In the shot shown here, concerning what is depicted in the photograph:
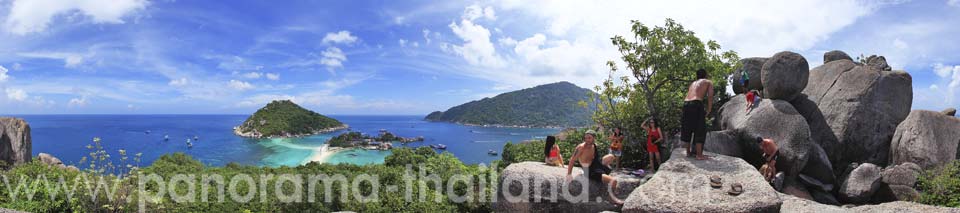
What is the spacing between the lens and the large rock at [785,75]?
14.6m

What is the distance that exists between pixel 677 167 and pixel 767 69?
8097 millimetres

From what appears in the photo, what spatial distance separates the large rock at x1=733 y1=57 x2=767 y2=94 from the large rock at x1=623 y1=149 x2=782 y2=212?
8.61 metres

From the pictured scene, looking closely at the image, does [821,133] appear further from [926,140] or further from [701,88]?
[701,88]

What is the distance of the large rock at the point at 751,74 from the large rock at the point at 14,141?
99.1 ft

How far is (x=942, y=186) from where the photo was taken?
1134cm

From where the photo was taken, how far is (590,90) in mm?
16406

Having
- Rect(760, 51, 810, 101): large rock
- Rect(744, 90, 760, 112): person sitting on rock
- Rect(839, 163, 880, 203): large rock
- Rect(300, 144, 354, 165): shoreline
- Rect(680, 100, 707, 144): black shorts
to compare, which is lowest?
Rect(300, 144, 354, 165): shoreline

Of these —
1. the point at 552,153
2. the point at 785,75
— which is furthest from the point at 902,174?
the point at 552,153

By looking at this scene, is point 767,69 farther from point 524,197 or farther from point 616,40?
point 524,197

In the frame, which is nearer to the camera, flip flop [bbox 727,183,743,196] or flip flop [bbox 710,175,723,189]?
flip flop [bbox 727,183,743,196]

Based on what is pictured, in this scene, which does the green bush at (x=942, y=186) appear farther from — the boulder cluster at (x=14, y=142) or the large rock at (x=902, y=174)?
the boulder cluster at (x=14, y=142)

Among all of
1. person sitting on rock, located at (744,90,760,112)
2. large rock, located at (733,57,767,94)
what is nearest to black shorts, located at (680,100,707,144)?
person sitting on rock, located at (744,90,760,112)

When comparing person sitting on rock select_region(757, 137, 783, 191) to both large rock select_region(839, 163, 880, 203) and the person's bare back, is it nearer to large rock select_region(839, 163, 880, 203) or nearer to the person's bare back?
large rock select_region(839, 163, 880, 203)

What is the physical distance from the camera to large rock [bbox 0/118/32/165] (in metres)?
17.3
